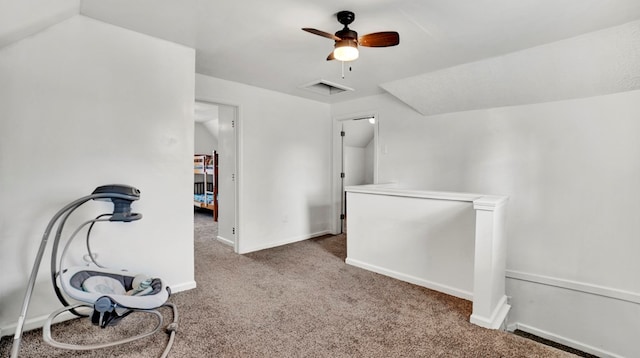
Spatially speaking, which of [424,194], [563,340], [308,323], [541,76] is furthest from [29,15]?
[563,340]

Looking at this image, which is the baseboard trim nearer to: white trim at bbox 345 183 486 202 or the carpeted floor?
the carpeted floor

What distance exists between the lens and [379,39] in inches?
83.9

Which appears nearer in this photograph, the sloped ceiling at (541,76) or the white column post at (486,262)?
the white column post at (486,262)

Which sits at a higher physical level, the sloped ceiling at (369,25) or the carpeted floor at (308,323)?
the sloped ceiling at (369,25)

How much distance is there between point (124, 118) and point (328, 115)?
3257 millimetres

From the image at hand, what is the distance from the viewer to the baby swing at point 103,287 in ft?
5.86

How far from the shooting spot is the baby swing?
179 centimetres

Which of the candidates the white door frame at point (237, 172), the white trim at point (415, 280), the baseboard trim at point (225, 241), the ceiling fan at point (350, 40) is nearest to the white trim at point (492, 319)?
the white trim at point (415, 280)

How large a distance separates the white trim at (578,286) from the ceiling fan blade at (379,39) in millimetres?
2919

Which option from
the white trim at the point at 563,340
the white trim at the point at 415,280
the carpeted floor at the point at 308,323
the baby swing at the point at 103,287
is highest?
the baby swing at the point at 103,287

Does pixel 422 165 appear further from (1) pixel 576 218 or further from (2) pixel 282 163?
(2) pixel 282 163

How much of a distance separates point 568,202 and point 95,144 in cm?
440

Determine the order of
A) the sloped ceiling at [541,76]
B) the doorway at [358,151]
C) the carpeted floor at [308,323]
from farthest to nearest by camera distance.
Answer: the doorway at [358,151]
the sloped ceiling at [541,76]
the carpeted floor at [308,323]

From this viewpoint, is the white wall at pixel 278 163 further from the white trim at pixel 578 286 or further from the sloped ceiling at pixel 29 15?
the white trim at pixel 578 286
